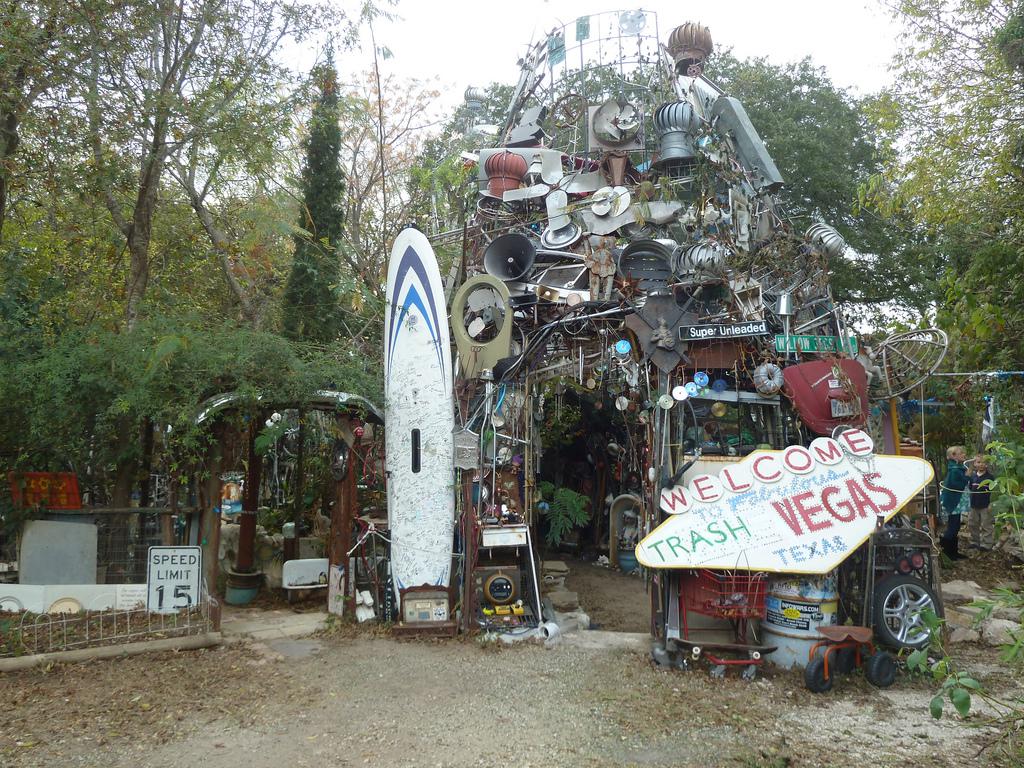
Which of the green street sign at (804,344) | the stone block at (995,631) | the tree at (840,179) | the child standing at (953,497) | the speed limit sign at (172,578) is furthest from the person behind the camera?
the tree at (840,179)

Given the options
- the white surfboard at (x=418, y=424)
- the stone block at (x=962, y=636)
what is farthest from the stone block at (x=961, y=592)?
the white surfboard at (x=418, y=424)

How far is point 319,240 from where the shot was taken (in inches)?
522

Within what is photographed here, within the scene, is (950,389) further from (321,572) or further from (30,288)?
(30,288)

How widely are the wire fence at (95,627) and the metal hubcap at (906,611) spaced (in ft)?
20.0

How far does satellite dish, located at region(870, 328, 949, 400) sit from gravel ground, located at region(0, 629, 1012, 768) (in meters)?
3.69

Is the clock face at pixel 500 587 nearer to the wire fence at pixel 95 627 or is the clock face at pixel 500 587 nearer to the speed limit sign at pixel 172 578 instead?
the wire fence at pixel 95 627

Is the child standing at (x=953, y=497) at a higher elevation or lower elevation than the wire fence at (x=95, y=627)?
higher

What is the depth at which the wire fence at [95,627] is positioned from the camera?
262 inches

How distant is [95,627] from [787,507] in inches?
250

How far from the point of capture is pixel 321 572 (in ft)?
30.0

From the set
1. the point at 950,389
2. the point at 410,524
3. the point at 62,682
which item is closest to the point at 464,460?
the point at 410,524

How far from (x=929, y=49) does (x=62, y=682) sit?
546 inches

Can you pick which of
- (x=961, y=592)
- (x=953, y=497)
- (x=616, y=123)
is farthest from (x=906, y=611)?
(x=616, y=123)

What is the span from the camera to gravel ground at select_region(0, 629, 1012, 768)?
16.5ft
